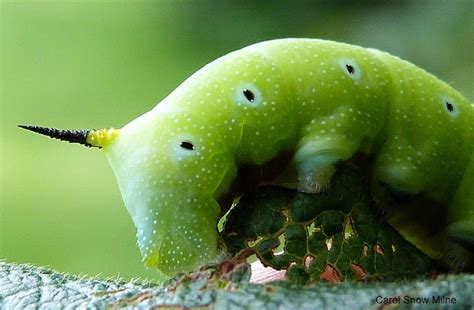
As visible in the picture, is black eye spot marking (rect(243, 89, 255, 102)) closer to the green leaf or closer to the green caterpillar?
the green caterpillar

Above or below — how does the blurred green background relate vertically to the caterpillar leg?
above

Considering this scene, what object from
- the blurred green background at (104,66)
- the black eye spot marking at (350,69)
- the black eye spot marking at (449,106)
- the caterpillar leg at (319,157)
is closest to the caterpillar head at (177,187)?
the caterpillar leg at (319,157)

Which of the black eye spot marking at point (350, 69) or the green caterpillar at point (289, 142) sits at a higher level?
the black eye spot marking at point (350, 69)

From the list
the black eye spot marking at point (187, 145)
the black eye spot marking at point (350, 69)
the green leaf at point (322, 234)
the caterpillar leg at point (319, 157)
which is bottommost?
the green leaf at point (322, 234)

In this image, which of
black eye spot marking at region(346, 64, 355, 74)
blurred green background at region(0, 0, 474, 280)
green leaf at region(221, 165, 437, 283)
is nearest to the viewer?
green leaf at region(221, 165, 437, 283)

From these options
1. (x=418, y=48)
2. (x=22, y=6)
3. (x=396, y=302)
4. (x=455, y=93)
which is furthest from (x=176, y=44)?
(x=396, y=302)

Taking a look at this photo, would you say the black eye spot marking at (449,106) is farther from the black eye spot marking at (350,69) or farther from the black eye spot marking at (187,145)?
the black eye spot marking at (187,145)

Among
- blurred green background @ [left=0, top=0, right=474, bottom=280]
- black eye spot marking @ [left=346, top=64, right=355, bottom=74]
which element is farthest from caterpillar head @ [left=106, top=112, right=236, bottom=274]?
blurred green background @ [left=0, top=0, right=474, bottom=280]
